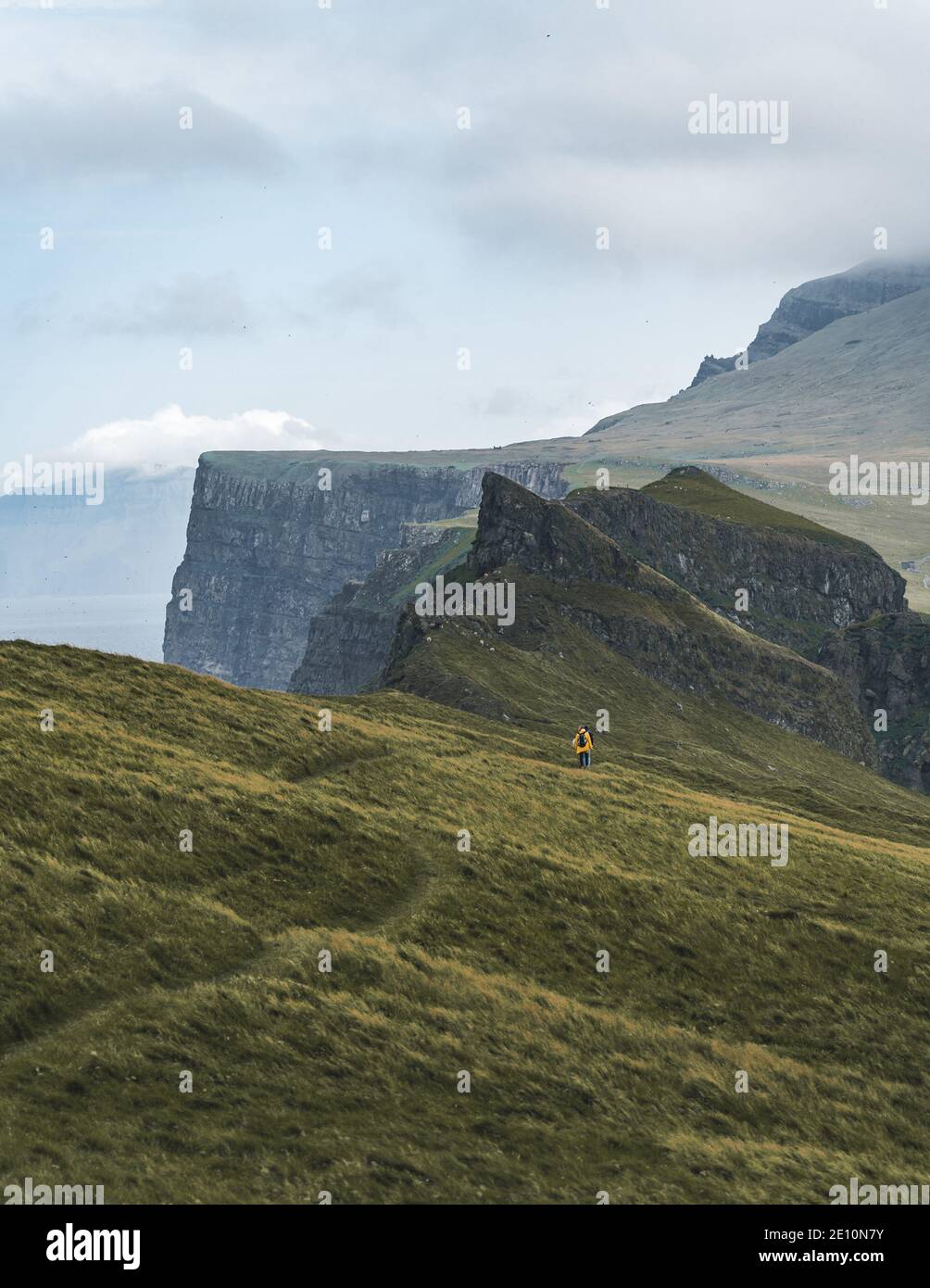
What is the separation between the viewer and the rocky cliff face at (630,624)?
152 metres

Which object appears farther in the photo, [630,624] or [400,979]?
[630,624]

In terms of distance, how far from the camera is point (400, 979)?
125 ft

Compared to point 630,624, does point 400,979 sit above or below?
below

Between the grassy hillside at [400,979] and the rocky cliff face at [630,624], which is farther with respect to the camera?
the rocky cliff face at [630,624]

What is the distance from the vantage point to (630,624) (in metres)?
155

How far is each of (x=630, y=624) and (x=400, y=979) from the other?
12019cm

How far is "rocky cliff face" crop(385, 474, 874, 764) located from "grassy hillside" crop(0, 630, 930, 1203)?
82.6 metres

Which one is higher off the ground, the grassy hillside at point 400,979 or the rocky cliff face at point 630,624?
the rocky cliff face at point 630,624

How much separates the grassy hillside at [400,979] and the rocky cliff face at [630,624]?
8262cm
